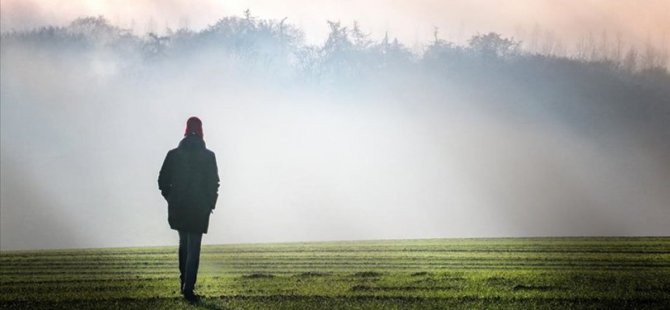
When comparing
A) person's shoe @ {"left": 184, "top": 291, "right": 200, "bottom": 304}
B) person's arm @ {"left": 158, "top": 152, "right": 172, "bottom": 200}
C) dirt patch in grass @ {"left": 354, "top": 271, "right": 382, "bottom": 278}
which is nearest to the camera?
person's shoe @ {"left": 184, "top": 291, "right": 200, "bottom": 304}

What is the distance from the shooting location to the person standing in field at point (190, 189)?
472 inches

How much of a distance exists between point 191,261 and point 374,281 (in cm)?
284

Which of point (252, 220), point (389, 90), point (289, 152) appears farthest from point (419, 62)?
point (252, 220)

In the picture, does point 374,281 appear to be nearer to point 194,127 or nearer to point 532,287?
point 532,287

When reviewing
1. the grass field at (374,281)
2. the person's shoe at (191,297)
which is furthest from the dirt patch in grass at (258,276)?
the person's shoe at (191,297)

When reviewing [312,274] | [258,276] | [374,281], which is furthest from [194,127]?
[312,274]

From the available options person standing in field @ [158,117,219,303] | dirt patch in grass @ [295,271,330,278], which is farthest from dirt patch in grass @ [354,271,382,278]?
A: person standing in field @ [158,117,219,303]

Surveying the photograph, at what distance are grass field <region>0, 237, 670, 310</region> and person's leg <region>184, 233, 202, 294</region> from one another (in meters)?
0.26

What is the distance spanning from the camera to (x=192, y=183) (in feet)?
39.9

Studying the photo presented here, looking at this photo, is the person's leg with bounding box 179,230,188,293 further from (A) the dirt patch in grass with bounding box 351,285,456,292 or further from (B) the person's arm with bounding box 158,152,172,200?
(A) the dirt patch in grass with bounding box 351,285,456,292

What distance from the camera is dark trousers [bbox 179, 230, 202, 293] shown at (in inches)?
465

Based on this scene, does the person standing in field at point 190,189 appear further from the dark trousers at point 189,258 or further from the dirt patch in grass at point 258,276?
the dirt patch in grass at point 258,276

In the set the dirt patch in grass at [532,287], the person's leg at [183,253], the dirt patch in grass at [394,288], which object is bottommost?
the dirt patch in grass at [532,287]

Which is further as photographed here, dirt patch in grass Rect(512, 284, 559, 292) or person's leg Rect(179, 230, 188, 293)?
person's leg Rect(179, 230, 188, 293)
